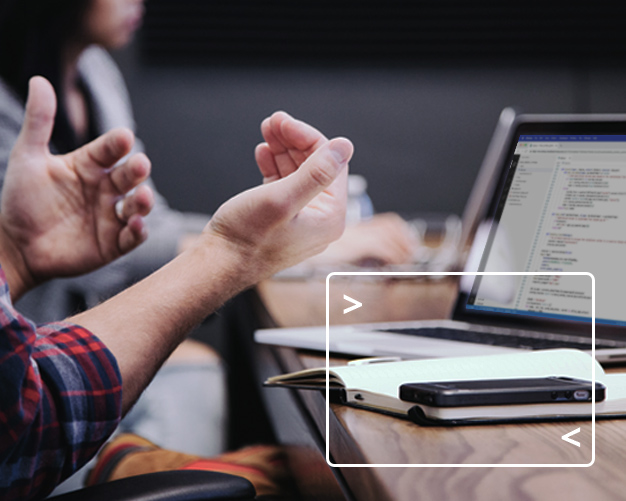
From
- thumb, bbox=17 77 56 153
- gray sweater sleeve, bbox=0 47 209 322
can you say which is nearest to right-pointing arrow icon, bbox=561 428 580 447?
thumb, bbox=17 77 56 153

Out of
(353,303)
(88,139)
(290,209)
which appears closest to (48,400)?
(290,209)

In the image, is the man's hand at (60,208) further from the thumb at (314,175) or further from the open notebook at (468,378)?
the open notebook at (468,378)

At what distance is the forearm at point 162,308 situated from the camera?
693 mm

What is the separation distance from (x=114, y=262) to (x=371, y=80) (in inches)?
65.6

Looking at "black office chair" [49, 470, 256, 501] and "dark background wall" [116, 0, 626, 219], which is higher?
"dark background wall" [116, 0, 626, 219]

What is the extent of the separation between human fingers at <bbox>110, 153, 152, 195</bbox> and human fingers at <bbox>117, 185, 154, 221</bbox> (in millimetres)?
25

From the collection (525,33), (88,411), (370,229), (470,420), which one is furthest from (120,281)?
(525,33)

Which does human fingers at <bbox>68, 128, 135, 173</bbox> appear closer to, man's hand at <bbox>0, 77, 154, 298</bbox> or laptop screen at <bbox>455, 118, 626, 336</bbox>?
man's hand at <bbox>0, 77, 154, 298</bbox>

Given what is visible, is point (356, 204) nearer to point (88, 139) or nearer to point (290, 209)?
point (88, 139)

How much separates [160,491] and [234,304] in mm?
1273

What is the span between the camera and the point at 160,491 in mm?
583

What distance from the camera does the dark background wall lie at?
10.0 ft

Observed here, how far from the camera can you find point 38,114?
1079mm

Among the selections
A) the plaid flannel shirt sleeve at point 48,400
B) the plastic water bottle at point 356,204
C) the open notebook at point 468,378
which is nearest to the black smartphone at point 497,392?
the open notebook at point 468,378
